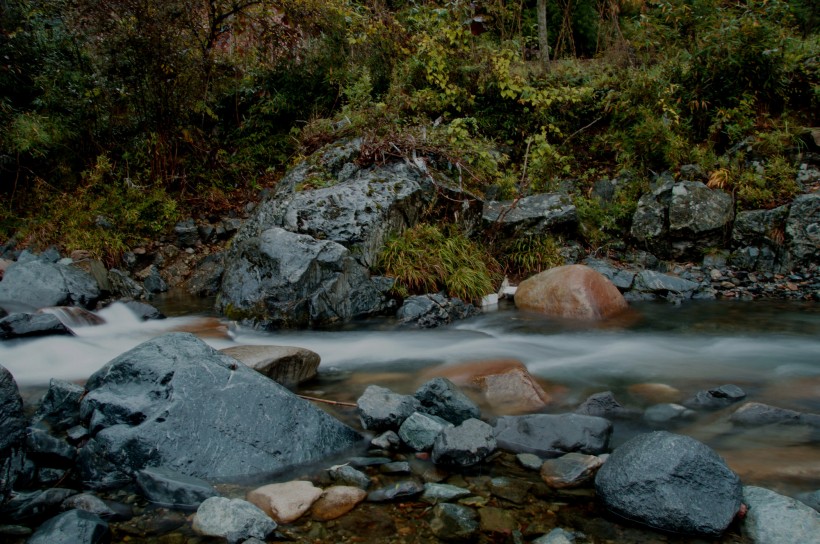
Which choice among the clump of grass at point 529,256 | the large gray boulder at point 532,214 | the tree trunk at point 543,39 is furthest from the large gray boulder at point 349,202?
the tree trunk at point 543,39

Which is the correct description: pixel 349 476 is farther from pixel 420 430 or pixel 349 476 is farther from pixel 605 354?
pixel 605 354

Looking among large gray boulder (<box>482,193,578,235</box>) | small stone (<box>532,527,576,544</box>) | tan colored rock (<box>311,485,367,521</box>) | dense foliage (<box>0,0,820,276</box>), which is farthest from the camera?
dense foliage (<box>0,0,820,276</box>)

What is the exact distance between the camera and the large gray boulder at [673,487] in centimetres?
257

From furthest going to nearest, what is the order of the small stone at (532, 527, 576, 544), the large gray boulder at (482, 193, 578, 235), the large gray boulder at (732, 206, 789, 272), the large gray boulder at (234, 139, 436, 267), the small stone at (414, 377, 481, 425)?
1. the large gray boulder at (482, 193, 578, 235)
2. the large gray boulder at (732, 206, 789, 272)
3. the large gray boulder at (234, 139, 436, 267)
4. the small stone at (414, 377, 481, 425)
5. the small stone at (532, 527, 576, 544)

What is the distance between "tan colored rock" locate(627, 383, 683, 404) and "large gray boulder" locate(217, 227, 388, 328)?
3.35 metres

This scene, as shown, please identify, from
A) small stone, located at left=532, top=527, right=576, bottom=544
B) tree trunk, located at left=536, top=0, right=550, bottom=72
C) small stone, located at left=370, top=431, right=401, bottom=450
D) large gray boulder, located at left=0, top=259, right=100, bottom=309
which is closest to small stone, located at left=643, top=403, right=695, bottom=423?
small stone, located at left=532, top=527, right=576, bottom=544

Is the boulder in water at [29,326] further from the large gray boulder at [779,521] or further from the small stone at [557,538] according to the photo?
the large gray boulder at [779,521]

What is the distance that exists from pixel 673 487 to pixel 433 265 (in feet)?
16.7

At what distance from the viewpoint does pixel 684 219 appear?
8.97 metres

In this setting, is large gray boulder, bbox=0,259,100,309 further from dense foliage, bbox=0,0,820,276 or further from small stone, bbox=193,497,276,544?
small stone, bbox=193,497,276,544

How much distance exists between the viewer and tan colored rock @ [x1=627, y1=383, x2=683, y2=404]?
4344mm

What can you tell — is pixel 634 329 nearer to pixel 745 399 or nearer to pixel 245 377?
pixel 745 399

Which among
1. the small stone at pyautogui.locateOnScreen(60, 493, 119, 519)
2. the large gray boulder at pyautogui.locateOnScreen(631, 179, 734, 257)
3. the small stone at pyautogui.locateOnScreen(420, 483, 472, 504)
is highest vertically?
the large gray boulder at pyautogui.locateOnScreen(631, 179, 734, 257)

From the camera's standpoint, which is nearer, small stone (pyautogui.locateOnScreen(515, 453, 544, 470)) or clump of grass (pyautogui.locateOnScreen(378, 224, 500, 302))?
small stone (pyautogui.locateOnScreen(515, 453, 544, 470))
